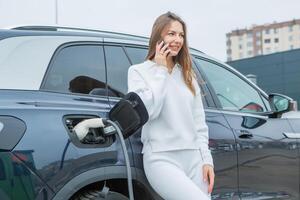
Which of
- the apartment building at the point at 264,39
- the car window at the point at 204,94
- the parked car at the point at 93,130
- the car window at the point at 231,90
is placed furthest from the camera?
the apartment building at the point at 264,39

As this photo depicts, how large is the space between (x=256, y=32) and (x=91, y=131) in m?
120

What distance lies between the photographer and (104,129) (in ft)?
10.1

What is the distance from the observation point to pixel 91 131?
9.96 ft

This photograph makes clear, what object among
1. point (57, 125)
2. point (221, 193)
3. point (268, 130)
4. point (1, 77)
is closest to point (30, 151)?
point (57, 125)

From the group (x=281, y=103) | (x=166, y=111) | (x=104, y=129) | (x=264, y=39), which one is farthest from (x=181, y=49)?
(x=264, y=39)

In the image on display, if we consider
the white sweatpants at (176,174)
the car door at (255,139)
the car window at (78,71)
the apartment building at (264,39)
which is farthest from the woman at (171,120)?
the apartment building at (264,39)

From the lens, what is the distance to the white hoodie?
3.12 m

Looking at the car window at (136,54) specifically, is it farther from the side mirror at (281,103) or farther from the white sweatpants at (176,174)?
the side mirror at (281,103)

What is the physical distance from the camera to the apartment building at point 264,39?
108750 millimetres

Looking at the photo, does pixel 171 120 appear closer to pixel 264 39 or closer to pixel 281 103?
pixel 281 103

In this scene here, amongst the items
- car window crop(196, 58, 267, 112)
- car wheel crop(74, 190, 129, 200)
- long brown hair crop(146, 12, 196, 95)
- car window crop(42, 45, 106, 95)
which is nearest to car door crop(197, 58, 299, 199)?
car window crop(196, 58, 267, 112)

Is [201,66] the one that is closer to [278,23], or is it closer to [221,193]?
[221,193]

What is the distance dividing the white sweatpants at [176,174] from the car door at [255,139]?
0.96 metres

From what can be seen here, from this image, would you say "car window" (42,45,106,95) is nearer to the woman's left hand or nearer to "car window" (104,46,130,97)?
"car window" (104,46,130,97)
